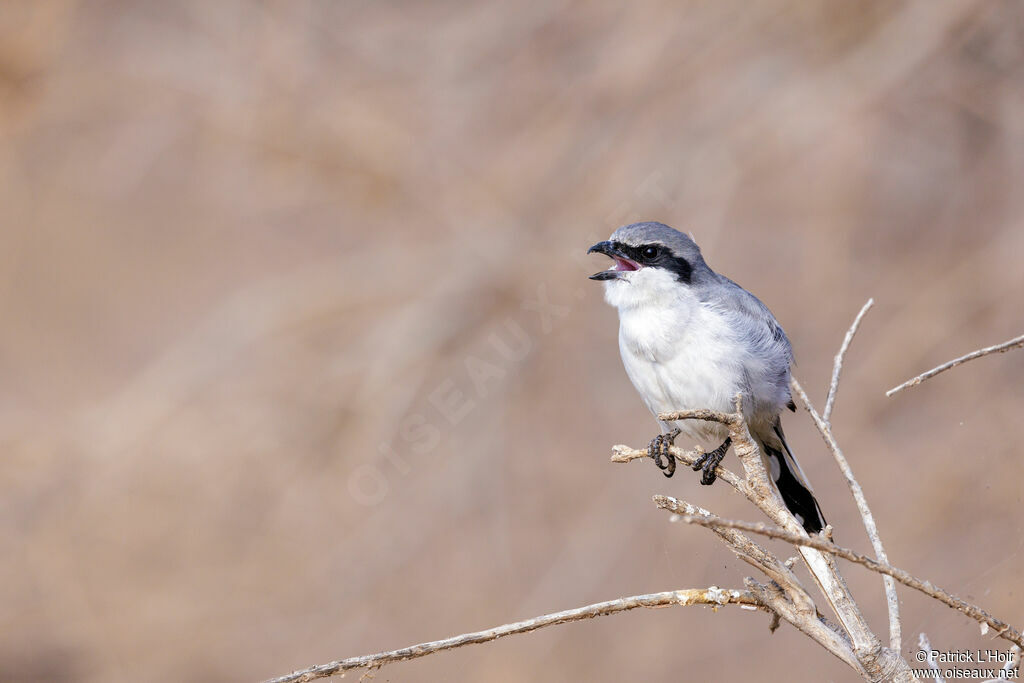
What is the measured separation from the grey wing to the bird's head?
0.08m

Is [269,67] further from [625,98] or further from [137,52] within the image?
[625,98]

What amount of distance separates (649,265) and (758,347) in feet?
1.07

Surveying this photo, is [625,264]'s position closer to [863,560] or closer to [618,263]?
[618,263]

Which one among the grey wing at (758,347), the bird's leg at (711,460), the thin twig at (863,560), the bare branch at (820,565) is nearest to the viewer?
the thin twig at (863,560)

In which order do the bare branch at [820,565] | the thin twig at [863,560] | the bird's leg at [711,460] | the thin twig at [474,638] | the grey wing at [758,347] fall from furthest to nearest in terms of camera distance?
1. the grey wing at [758,347]
2. the bird's leg at [711,460]
3. the bare branch at [820,565]
4. the thin twig at [474,638]
5. the thin twig at [863,560]

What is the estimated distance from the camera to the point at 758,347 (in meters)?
2.25

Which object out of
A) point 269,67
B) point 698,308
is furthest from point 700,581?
point 269,67

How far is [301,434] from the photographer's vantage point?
5.05m

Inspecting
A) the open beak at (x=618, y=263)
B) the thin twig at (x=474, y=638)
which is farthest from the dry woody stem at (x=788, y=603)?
the open beak at (x=618, y=263)

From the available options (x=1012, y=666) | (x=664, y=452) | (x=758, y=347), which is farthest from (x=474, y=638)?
(x=758, y=347)

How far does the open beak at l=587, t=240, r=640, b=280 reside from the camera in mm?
2293

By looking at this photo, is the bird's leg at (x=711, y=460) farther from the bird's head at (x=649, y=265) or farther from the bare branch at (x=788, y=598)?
the bare branch at (x=788, y=598)

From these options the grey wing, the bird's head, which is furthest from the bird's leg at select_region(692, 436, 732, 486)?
the bird's head

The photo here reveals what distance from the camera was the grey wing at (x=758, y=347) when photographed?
223 cm
